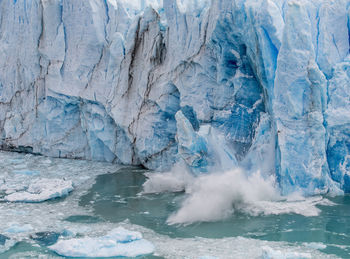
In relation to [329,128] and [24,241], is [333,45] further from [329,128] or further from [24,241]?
[24,241]

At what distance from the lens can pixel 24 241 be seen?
207 inches

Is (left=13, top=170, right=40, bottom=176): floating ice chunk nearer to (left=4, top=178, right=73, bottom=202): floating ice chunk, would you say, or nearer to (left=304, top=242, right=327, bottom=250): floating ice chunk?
(left=4, top=178, right=73, bottom=202): floating ice chunk

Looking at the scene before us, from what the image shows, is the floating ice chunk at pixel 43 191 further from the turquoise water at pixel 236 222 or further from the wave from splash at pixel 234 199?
the wave from splash at pixel 234 199

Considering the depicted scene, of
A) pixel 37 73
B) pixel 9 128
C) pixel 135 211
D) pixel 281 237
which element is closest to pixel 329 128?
pixel 281 237

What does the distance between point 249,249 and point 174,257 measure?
33.2 inches

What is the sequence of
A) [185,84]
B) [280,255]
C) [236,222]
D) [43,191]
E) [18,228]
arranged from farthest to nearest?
[185,84] → [43,191] → [236,222] → [18,228] → [280,255]

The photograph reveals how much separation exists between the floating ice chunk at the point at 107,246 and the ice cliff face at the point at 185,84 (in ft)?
6.79

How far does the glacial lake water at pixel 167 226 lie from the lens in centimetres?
489

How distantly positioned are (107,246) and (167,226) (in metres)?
1.10

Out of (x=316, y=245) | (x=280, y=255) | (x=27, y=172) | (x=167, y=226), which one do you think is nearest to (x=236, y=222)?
(x=167, y=226)

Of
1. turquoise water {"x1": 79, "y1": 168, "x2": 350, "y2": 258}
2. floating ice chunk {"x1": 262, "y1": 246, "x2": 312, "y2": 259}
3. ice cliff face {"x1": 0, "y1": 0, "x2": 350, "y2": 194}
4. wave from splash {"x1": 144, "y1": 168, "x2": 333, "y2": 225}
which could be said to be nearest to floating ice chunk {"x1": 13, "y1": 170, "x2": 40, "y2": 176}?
ice cliff face {"x1": 0, "y1": 0, "x2": 350, "y2": 194}

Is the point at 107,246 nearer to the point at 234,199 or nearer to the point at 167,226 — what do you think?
the point at 167,226

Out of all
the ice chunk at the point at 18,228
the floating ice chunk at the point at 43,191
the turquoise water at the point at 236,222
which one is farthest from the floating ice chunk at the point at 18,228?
the floating ice chunk at the point at 43,191

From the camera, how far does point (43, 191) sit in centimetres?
717
